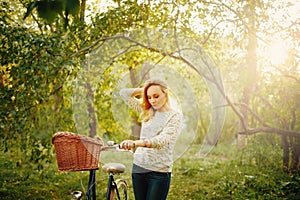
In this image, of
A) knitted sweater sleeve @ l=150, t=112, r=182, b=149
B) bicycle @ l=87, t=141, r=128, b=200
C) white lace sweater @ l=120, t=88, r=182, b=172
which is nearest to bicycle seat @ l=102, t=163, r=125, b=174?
bicycle @ l=87, t=141, r=128, b=200

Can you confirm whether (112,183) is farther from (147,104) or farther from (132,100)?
(147,104)

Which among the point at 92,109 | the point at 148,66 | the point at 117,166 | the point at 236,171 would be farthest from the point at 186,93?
the point at 236,171

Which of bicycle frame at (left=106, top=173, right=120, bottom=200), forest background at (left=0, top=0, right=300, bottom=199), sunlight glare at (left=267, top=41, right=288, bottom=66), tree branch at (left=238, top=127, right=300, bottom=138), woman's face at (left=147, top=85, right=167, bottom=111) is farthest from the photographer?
tree branch at (left=238, top=127, right=300, bottom=138)

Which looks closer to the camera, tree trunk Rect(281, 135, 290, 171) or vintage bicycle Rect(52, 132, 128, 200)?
vintage bicycle Rect(52, 132, 128, 200)

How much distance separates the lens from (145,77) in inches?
221

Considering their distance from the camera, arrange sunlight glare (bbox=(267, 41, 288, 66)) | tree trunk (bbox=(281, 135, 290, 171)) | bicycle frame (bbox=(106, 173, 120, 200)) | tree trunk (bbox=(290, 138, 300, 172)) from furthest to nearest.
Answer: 1. tree trunk (bbox=(281, 135, 290, 171))
2. tree trunk (bbox=(290, 138, 300, 172))
3. sunlight glare (bbox=(267, 41, 288, 66))
4. bicycle frame (bbox=(106, 173, 120, 200))

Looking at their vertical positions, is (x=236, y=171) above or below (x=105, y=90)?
below

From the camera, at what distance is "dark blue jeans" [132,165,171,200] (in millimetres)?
2883

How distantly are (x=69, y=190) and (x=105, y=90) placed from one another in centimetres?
174

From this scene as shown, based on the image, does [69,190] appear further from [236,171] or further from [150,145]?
[150,145]

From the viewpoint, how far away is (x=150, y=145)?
2.62 m

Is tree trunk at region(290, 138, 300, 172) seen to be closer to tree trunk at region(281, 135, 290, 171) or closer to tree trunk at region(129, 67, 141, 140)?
tree trunk at region(281, 135, 290, 171)

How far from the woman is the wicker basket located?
14.6 inches

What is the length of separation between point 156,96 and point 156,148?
1.31 feet
